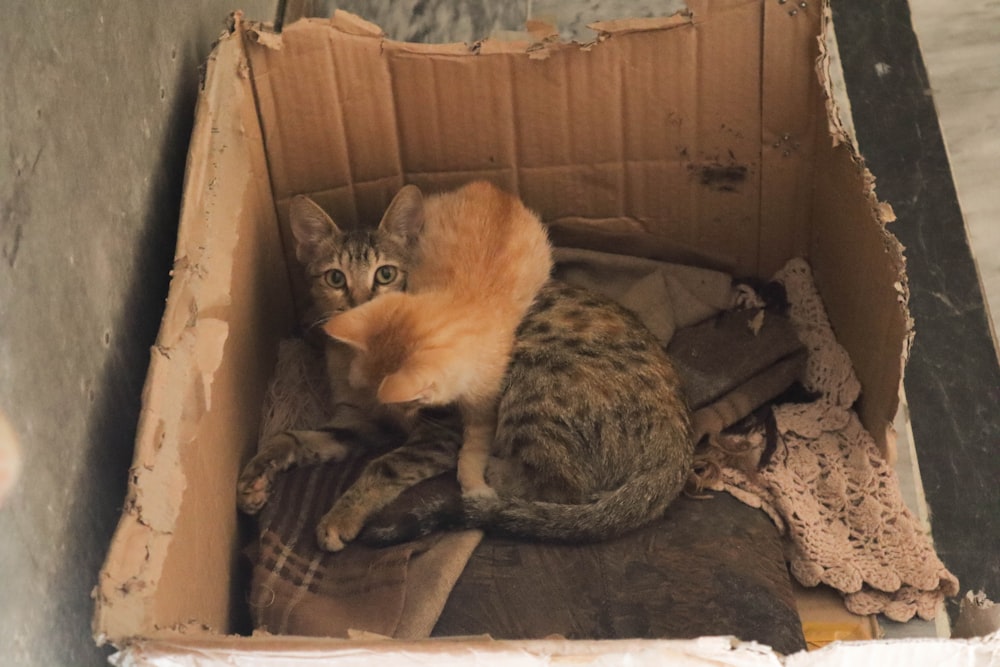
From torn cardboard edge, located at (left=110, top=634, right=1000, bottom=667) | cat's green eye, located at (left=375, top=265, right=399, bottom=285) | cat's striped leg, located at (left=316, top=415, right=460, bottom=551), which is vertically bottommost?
cat's striped leg, located at (left=316, top=415, right=460, bottom=551)

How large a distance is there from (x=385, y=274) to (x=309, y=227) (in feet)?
0.46

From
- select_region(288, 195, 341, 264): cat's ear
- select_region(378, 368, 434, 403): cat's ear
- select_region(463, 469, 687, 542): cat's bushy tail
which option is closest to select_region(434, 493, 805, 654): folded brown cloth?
select_region(463, 469, 687, 542): cat's bushy tail

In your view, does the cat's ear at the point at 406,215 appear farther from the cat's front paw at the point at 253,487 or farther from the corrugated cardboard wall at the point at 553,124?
the cat's front paw at the point at 253,487

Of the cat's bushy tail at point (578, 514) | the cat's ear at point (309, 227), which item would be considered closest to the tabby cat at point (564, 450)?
the cat's bushy tail at point (578, 514)

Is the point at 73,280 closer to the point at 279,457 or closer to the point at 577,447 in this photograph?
the point at 279,457

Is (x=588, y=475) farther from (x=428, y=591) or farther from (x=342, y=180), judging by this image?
(x=342, y=180)

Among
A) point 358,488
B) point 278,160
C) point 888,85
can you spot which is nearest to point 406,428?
point 358,488

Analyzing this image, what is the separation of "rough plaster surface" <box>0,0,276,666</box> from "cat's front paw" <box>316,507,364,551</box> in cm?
32

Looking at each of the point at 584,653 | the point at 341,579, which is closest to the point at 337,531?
the point at 341,579

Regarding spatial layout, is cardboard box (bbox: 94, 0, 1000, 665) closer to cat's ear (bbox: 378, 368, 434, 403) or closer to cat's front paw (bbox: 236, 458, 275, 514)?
cat's front paw (bbox: 236, 458, 275, 514)

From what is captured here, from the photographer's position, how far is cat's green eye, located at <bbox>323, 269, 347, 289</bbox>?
1560 mm

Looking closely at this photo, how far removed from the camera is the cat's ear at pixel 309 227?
149cm

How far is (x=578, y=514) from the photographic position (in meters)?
1.31

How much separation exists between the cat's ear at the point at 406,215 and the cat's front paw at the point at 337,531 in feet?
1.48
